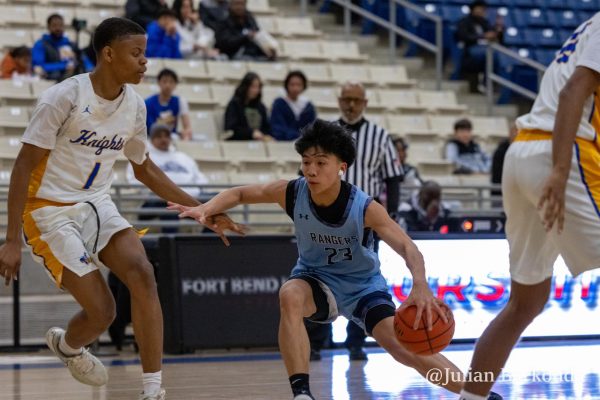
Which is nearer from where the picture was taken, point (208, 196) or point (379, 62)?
point (208, 196)

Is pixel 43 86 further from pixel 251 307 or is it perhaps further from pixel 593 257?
pixel 593 257

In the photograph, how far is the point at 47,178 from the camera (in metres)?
5.91

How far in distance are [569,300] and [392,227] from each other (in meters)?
4.82

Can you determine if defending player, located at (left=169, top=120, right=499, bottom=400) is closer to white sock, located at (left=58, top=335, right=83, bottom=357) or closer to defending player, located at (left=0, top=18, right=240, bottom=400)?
defending player, located at (left=0, top=18, right=240, bottom=400)

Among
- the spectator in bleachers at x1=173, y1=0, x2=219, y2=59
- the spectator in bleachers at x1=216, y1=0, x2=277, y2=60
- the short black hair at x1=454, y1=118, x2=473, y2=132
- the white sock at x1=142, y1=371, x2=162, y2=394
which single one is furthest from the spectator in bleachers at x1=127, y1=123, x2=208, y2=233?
the white sock at x1=142, y1=371, x2=162, y2=394

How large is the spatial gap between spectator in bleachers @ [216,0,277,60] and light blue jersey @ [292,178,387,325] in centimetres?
877

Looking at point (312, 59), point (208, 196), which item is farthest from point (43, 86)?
point (312, 59)

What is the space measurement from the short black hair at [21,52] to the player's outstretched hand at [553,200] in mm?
8964

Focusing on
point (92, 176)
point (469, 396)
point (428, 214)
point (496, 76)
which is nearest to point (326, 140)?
point (92, 176)

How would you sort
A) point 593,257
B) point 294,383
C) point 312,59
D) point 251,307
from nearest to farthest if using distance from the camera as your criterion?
point 593,257
point 294,383
point 251,307
point 312,59

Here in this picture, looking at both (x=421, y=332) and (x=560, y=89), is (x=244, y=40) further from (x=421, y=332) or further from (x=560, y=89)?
(x=560, y=89)

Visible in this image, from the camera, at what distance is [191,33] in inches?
561

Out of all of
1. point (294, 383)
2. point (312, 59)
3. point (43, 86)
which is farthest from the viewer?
point (312, 59)

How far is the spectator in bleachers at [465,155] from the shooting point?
13.6 meters
